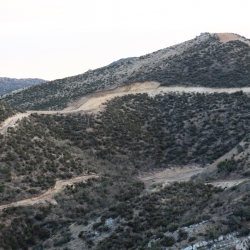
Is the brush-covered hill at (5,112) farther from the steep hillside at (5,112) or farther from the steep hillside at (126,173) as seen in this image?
the steep hillside at (126,173)

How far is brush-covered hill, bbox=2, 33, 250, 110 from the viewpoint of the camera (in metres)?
57.2

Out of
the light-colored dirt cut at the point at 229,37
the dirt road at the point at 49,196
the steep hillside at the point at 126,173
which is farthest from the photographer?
the light-colored dirt cut at the point at 229,37

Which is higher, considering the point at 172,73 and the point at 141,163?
the point at 172,73

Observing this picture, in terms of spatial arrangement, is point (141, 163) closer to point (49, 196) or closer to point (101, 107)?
point (101, 107)

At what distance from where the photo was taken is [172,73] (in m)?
62.3

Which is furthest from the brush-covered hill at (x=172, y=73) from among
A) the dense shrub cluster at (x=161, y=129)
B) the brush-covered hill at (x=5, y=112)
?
the brush-covered hill at (x=5, y=112)

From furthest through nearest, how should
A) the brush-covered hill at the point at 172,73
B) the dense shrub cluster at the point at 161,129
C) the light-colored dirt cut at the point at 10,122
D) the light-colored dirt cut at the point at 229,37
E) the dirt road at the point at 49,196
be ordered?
the light-colored dirt cut at the point at 229,37
the brush-covered hill at the point at 172,73
the dense shrub cluster at the point at 161,129
the light-colored dirt cut at the point at 10,122
the dirt road at the point at 49,196

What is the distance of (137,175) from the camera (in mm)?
36281

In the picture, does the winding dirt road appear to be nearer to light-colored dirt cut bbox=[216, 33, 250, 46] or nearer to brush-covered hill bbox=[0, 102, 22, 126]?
brush-covered hill bbox=[0, 102, 22, 126]

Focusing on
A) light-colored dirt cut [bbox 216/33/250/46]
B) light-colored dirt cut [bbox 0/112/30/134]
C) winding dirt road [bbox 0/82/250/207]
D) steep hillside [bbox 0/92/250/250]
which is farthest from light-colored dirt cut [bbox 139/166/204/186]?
light-colored dirt cut [bbox 216/33/250/46]

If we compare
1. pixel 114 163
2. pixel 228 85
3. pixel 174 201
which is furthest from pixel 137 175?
pixel 228 85

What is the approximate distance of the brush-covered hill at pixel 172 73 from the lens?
57.2 metres

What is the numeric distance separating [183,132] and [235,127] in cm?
584

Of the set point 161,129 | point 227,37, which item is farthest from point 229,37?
point 161,129
